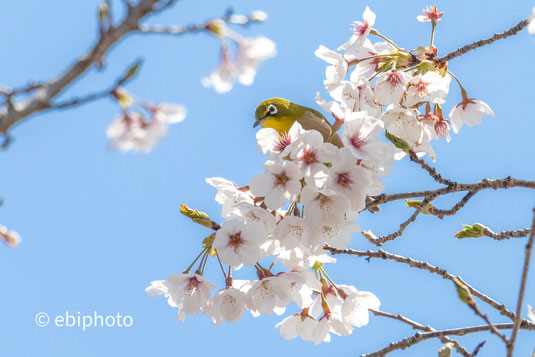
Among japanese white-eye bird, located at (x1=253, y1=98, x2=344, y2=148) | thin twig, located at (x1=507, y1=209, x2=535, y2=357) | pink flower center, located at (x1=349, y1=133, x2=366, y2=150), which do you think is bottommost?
thin twig, located at (x1=507, y1=209, x2=535, y2=357)

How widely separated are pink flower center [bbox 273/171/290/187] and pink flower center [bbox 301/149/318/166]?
0.13m

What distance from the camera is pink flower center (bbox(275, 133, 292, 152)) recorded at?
143 inches

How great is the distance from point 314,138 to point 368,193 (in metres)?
0.45

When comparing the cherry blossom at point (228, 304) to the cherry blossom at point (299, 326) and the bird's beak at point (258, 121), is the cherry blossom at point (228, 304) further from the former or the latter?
the bird's beak at point (258, 121)

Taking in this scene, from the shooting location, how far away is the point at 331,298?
4184 mm

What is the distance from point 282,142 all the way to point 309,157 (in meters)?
0.27

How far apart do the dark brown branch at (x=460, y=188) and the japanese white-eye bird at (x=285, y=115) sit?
2.23 meters

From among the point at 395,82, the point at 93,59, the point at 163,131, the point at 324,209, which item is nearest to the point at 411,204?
the point at 395,82

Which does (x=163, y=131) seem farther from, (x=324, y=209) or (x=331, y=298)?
(x=331, y=298)

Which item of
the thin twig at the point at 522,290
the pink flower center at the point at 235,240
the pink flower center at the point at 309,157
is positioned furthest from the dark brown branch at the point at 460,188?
the thin twig at the point at 522,290

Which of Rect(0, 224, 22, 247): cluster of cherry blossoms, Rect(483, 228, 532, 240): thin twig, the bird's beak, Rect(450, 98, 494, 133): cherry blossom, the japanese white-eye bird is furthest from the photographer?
the bird's beak

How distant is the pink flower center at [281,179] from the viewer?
3445mm

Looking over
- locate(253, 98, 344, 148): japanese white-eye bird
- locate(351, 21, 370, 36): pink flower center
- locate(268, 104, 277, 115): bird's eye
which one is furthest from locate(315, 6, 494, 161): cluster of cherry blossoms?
locate(268, 104, 277, 115): bird's eye

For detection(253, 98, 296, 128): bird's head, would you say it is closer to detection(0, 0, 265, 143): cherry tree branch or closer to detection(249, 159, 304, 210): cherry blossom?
detection(249, 159, 304, 210): cherry blossom
